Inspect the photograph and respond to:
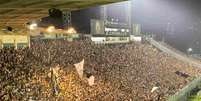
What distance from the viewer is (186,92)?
119 feet

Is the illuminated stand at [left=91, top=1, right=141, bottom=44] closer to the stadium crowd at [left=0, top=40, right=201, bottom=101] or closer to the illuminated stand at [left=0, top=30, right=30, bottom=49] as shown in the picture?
the stadium crowd at [left=0, top=40, right=201, bottom=101]

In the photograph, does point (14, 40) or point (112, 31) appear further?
point (112, 31)

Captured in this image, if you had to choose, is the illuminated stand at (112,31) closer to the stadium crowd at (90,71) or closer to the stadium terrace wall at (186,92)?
the stadium crowd at (90,71)

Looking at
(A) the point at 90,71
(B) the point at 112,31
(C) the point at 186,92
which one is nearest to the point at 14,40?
(A) the point at 90,71

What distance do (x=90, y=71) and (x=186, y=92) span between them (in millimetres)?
12196

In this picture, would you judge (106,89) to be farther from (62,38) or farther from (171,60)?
(171,60)

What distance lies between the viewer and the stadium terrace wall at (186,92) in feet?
98.6

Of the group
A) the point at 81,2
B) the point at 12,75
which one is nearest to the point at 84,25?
the point at 12,75

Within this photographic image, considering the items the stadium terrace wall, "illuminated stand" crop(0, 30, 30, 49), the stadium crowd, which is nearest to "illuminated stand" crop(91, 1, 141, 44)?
the stadium crowd

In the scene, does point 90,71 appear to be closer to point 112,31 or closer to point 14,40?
point 14,40

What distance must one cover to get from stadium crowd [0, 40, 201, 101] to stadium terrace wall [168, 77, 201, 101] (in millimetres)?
860

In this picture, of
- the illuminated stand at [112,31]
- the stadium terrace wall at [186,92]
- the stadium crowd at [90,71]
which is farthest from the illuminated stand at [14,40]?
the illuminated stand at [112,31]

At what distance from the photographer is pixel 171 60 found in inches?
2063

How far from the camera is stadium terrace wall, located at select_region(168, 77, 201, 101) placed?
3005 cm
